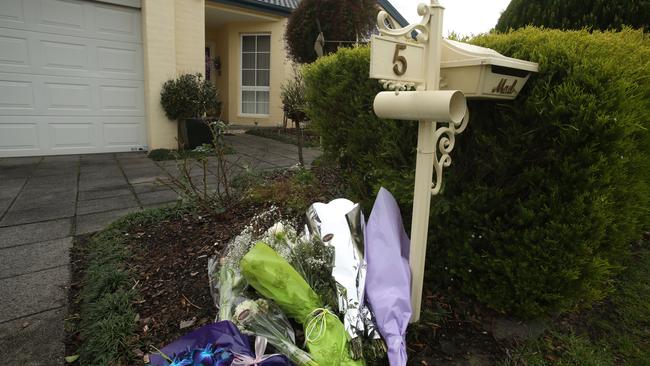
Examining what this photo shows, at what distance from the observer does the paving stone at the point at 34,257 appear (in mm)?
2496

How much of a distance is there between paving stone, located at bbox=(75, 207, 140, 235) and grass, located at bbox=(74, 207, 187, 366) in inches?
9.2

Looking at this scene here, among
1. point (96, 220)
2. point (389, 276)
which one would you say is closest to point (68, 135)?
point (96, 220)

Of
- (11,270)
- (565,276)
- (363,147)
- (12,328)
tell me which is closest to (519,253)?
(565,276)

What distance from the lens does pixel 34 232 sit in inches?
122

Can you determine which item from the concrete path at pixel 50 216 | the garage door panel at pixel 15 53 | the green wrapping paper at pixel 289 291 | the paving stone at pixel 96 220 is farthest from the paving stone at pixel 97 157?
the green wrapping paper at pixel 289 291

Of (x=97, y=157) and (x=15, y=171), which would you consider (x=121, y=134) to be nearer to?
(x=97, y=157)

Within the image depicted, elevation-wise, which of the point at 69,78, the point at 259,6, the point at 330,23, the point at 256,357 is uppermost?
the point at 259,6

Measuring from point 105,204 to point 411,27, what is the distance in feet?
11.8

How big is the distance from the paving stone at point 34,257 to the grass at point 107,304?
0.15 m

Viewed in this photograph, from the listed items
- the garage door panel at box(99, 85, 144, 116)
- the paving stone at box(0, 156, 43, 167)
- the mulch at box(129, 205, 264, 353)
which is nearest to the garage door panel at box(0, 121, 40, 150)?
the paving stone at box(0, 156, 43, 167)

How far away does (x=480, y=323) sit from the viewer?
2.02 m

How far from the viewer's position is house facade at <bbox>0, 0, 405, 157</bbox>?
232 inches

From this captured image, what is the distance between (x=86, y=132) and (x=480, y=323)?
692 centimetres

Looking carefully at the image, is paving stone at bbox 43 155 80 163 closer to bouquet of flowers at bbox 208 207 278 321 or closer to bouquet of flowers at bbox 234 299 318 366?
bouquet of flowers at bbox 208 207 278 321
